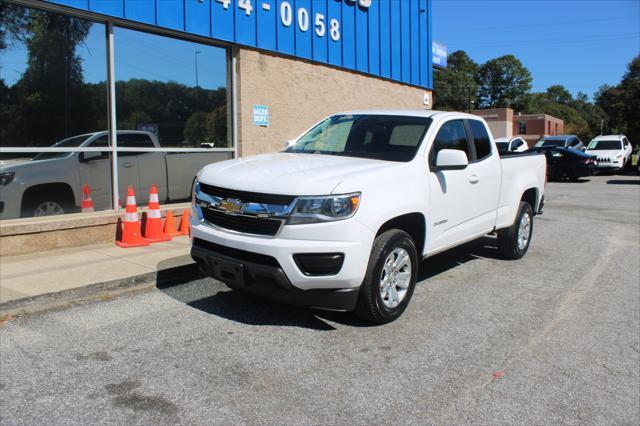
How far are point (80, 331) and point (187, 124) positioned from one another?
219 inches

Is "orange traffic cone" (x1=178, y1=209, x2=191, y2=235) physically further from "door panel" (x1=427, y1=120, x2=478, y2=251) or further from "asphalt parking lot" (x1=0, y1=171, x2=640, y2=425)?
"door panel" (x1=427, y1=120, x2=478, y2=251)

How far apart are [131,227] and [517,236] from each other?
5255mm

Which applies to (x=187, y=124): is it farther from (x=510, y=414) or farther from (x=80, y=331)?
(x=510, y=414)

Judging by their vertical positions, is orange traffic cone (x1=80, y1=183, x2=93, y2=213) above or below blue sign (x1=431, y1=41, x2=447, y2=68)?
below

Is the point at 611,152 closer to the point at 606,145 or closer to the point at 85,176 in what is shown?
the point at 606,145

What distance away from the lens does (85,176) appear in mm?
7785

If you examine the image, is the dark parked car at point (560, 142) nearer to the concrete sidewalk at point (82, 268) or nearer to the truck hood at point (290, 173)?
the concrete sidewalk at point (82, 268)

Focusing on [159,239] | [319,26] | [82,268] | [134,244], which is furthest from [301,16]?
[82,268]

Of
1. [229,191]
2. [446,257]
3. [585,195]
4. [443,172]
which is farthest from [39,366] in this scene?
[585,195]

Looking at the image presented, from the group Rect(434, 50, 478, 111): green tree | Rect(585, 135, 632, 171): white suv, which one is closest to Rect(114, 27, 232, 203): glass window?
Rect(585, 135, 632, 171): white suv

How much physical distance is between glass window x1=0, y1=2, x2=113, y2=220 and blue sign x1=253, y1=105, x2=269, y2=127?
119 inches

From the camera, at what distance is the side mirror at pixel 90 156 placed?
7766 millimetres

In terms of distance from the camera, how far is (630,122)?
39719 mm

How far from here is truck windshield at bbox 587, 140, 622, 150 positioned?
1006 inches
